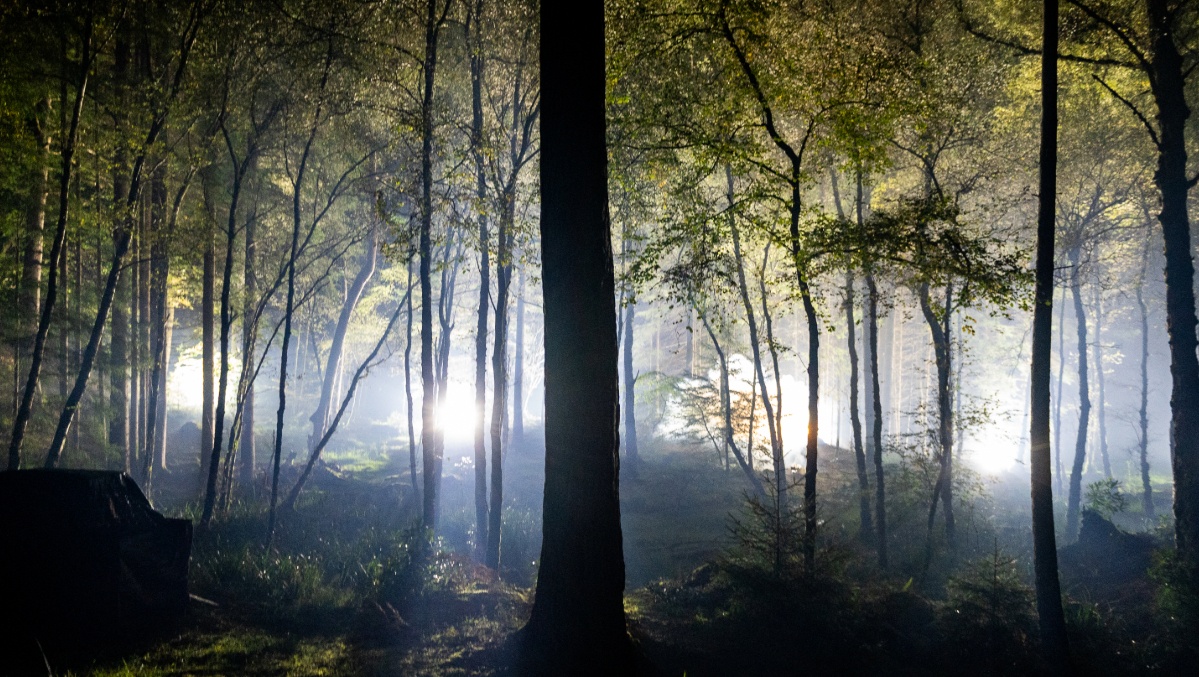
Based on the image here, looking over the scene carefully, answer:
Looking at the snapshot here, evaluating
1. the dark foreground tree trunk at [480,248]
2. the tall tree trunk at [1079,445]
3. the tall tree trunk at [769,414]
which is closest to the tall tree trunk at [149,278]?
the dark foreground tree trunk at [480,248]

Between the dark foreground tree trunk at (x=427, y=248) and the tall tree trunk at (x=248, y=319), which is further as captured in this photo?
the tall tree trunk at (x=248, y=319)

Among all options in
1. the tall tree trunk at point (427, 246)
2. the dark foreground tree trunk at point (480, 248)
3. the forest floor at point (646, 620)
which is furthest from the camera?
the dark foreground tree trunk at point (480, 248)

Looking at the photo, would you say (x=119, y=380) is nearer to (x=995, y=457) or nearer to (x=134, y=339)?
(x=134, y=339)

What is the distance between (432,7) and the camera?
1119 centimetres

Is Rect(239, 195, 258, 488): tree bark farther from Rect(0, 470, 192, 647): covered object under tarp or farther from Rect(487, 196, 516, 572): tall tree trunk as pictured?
Rect(0, 470, 192, 647): covered object under tarp

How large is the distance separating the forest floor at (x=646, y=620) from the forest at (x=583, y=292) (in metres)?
0.06

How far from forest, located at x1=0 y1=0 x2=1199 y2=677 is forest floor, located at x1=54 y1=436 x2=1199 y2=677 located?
0.06 metres

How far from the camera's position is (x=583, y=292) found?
196 inches

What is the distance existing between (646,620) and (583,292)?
228 inches

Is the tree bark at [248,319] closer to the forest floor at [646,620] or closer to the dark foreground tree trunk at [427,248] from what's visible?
the dark foreground tree trunk at [427,248]

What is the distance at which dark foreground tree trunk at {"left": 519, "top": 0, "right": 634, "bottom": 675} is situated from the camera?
4.90 m

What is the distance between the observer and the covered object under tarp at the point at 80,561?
17.9 feet

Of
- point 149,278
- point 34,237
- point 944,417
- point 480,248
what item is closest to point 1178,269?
point 944,417

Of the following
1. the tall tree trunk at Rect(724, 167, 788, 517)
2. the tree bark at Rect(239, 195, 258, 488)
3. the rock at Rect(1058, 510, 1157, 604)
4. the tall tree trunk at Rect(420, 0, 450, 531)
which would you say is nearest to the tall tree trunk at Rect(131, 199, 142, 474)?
the tree bark at Rect(239, 195, 258, 488)
